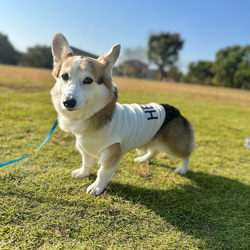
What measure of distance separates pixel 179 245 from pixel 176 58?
2186 inches

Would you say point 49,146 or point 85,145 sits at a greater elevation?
point 85,145

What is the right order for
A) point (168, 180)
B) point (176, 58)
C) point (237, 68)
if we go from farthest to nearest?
point (176, 58) < point (237, 68) < point (168, 180)

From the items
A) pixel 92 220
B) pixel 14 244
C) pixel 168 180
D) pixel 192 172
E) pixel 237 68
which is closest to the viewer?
pixel 14 244

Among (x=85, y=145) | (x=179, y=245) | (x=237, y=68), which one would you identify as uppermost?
(x=237, y=68)

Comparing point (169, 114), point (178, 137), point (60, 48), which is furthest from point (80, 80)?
point (178, 137)

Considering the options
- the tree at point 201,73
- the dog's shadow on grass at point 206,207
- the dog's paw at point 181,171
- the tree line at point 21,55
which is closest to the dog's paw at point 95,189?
the dog's shadow on grass at point 206,207

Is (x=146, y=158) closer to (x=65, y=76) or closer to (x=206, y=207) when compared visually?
(x=206, y=207)

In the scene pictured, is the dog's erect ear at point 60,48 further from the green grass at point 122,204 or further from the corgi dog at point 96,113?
the green grass at point 122,204

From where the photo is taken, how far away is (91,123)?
2100 mm

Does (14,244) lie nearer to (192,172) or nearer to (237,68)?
(192,172)

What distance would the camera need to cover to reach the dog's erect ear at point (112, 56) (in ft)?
7.13

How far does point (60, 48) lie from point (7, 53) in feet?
156

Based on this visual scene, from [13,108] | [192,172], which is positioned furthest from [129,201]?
[13,108]

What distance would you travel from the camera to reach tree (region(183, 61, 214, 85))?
45.2 m
